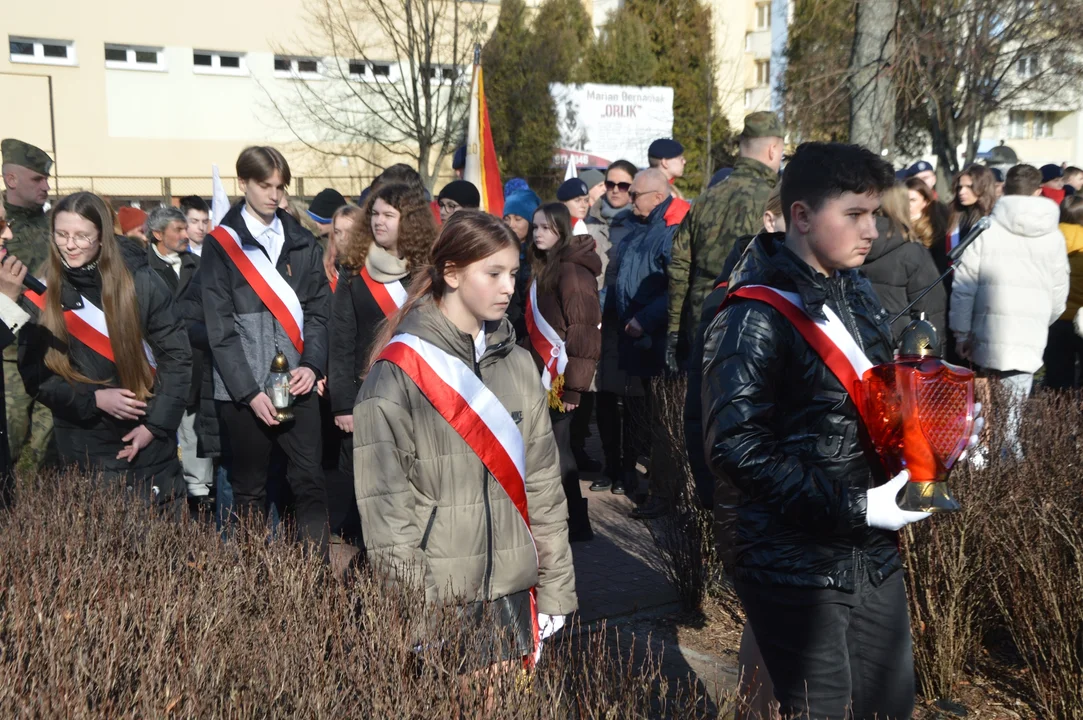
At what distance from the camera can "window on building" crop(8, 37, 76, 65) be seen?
86.2 feet

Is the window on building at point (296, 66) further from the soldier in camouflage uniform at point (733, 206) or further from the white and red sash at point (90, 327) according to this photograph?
the white and red sash at point (90, 327)

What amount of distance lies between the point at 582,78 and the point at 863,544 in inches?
1199

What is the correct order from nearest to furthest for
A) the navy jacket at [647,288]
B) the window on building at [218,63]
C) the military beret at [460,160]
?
the navy jacket at [647,288] → the military beret at [460,160] → the window on building at [218,63]

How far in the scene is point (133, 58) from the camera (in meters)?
27.9

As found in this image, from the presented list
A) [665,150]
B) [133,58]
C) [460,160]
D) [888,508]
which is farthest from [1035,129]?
[888,508]

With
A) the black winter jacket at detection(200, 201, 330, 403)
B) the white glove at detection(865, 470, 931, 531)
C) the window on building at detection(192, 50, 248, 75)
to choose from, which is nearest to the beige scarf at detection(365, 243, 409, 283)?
the black winter jacket at detection(200, 201, 330, 403)

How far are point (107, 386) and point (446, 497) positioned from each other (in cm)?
256

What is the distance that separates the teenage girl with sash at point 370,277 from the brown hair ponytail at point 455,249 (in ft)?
6.81

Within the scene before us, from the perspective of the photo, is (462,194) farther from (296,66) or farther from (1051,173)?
(296,66)

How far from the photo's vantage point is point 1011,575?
4133 millimetres

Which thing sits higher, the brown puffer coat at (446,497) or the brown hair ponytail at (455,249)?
the brown hair ponytail at (455,249)

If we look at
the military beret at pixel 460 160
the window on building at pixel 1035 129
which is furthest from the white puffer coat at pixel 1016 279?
the window on building at pixel 1035 129

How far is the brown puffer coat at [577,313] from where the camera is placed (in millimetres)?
7098

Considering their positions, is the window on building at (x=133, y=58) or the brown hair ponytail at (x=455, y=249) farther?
the window on building at (x=133, y=58)
